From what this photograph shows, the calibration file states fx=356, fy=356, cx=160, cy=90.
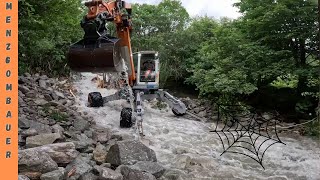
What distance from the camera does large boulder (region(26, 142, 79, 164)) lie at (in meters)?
4.36

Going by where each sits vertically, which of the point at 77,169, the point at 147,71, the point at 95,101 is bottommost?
the point at 77,169

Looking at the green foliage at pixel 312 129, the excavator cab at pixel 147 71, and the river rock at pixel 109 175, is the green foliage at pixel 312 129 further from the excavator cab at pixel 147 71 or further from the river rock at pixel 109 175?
the river rock at pixel 109 175

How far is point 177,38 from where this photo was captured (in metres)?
16.5

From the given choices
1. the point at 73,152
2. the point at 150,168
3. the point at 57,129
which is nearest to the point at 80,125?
the point at 57,129

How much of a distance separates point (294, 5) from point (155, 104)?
17.7 ft

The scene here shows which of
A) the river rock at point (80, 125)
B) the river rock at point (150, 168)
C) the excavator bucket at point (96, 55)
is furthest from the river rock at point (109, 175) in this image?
the river rock at point (80, 125)

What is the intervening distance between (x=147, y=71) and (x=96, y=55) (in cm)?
432

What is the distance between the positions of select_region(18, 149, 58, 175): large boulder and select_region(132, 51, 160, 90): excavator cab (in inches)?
210

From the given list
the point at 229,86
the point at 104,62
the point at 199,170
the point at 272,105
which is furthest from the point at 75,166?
the point at 272,105

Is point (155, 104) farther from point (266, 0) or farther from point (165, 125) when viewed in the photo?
point (266, 0)

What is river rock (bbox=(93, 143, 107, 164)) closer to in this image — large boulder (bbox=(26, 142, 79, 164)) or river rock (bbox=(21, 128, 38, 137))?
large boulder (bbox=(26, 142, 79, 164))

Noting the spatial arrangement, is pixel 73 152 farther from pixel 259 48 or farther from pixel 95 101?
pixel 259 48

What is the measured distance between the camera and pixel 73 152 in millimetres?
4574

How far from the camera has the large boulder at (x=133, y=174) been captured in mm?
4371
